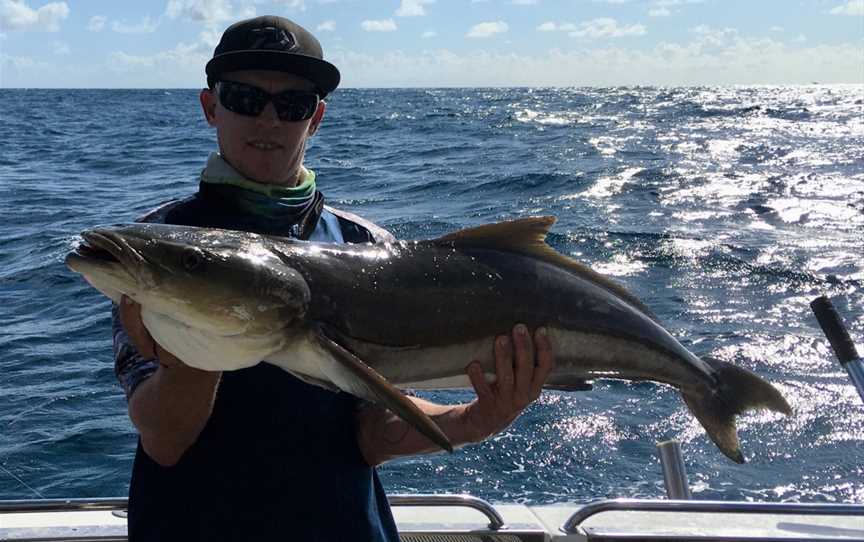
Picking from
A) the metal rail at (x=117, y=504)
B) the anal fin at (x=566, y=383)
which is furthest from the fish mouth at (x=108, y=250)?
the metal rail at (x=117, y=504)

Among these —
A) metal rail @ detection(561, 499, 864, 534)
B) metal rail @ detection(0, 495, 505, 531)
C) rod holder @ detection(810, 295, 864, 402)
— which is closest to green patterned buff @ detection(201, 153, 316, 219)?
metal rail @ detection(0, 495, 505, 531)

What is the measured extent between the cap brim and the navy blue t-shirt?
0.97 metres

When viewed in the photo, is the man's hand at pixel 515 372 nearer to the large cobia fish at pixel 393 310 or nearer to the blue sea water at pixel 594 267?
the large cobia fish at pixel 393 310

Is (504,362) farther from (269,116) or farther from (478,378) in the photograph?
(269,116)

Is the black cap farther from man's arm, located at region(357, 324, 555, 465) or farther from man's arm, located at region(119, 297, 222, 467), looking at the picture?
man's arm, located at region(357, 324, 555, 465)

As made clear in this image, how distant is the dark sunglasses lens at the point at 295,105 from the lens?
2.98 m

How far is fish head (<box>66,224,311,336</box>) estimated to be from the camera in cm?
229

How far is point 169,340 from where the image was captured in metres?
2.34

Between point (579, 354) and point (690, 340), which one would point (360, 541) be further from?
Answer: point (690, 340)

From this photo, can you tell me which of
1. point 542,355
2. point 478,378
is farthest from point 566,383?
point 478,378

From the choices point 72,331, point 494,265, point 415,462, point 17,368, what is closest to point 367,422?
point 494,265

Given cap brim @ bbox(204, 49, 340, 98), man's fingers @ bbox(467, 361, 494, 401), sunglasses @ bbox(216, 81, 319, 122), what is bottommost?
man's fingers @ bbox(467, 361, 494, 401)

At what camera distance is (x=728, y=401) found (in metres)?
3.24

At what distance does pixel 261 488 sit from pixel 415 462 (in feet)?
16.0
